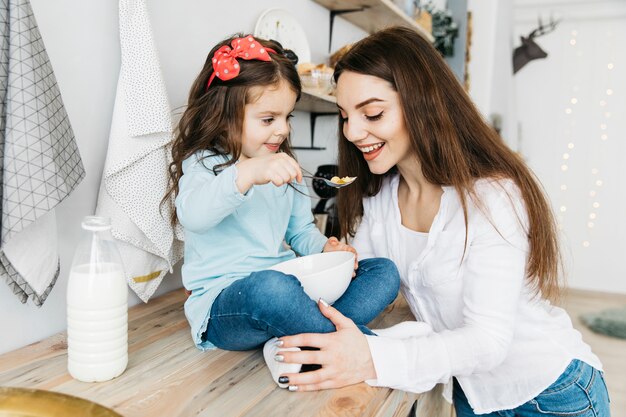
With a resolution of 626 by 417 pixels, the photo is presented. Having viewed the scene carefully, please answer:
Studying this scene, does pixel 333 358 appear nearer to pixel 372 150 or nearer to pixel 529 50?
pixel 372 150

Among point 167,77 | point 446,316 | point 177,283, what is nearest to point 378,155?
point 446,316

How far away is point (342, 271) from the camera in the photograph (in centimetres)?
95

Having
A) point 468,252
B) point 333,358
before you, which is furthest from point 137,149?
point 468,252

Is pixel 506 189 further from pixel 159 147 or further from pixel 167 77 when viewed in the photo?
pixel 167 77

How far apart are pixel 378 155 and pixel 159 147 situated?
0.46 meters

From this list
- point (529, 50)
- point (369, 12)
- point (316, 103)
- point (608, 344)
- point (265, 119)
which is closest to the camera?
point (265, 119)

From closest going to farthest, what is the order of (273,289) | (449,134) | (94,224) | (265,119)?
(94,224), (273,289), (449,134), (265,119)

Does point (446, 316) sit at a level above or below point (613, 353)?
above

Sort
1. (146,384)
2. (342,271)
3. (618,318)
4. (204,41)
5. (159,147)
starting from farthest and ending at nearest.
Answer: (618,318), (204,41), (159,147), (342,271), (146,384)

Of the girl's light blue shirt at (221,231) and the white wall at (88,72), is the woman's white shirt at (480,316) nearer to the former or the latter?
the girl's light blue shirt at (221,231)

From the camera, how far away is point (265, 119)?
1.12 m

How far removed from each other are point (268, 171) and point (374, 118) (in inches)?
11.2

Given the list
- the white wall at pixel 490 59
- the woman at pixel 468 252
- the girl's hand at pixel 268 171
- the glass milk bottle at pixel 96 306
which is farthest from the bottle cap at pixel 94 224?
the white wall at pixel 490 59

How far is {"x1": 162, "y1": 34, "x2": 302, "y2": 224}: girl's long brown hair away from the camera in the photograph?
1.10 metres
